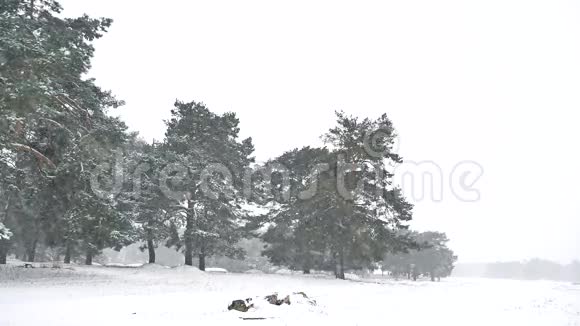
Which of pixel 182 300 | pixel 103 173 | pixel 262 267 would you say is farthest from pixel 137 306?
pixel 262 267

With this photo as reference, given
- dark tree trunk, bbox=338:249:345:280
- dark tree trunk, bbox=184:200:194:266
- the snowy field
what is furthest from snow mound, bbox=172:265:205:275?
dark tree trunk, bbox=338:249:345:280

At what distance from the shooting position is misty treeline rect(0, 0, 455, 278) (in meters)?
18.0

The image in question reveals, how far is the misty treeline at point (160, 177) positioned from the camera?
18016mm

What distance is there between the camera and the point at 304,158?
41844 millimetres

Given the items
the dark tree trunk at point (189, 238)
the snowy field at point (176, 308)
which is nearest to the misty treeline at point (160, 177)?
the dark tree trunk at point (189, 238)

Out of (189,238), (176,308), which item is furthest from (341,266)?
(176,308)

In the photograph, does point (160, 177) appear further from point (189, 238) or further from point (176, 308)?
point (176, 308)

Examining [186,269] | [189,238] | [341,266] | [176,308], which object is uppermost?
[189,238]

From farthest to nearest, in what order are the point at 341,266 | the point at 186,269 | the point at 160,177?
the point at 341,266
the point at 160,177
the point at 186,269

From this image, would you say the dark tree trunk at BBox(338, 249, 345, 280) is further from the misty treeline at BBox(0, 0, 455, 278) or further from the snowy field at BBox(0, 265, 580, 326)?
the snowy field at BBox(0, 265, 580, 326)

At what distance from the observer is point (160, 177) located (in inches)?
1368

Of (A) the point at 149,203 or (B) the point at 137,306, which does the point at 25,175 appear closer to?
(B) the point at 137,306

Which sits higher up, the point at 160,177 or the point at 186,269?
the point at 160,177

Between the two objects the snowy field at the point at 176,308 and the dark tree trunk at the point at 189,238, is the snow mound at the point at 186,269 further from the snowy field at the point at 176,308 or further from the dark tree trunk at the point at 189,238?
the snowy field at the point at 176,308
